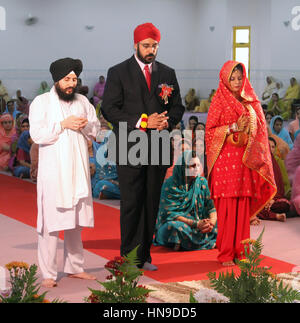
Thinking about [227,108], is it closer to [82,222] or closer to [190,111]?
[82,222]

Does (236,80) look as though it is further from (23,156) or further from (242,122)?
(23,156)

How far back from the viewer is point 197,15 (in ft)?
53.6

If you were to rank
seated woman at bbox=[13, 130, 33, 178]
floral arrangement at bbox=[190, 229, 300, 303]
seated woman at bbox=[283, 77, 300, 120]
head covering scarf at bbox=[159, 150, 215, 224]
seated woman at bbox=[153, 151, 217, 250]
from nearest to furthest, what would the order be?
floral arrangement at bbox=[190, 229, 300, 303]
seated woman at bbox=[153, 151, 217, 250]
head covering scarf at bbox=[159, 150, 215, 224]
seated woman at bbox=[13, 130, 33, 178]
seated woman at bbox=[283, 77, 300, 120]

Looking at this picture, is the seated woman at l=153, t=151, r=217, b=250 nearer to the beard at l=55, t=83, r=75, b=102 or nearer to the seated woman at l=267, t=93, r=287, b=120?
the beard at l=55, t=83, r=75, b=102

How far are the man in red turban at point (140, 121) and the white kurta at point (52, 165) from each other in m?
0.42

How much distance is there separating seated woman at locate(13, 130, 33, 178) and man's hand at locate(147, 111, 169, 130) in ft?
18.5

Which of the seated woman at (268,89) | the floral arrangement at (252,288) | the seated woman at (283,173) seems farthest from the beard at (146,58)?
the seated woman at (268,89)

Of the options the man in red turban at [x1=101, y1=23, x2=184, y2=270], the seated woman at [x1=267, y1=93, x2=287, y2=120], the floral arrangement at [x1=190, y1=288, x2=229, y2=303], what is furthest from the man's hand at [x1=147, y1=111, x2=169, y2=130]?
the seated woman at [x1=267, y1=93, x2=287, y2=120]

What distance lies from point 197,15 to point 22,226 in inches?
446

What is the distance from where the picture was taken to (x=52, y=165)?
3.97 m

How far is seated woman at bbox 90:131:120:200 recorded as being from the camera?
307 inches

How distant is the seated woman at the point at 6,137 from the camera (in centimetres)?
1030

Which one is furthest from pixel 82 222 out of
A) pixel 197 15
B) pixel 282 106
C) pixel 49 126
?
pixel 197 15

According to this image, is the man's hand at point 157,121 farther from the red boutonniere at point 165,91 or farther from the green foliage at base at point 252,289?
the green foliage at base at point 252,289
